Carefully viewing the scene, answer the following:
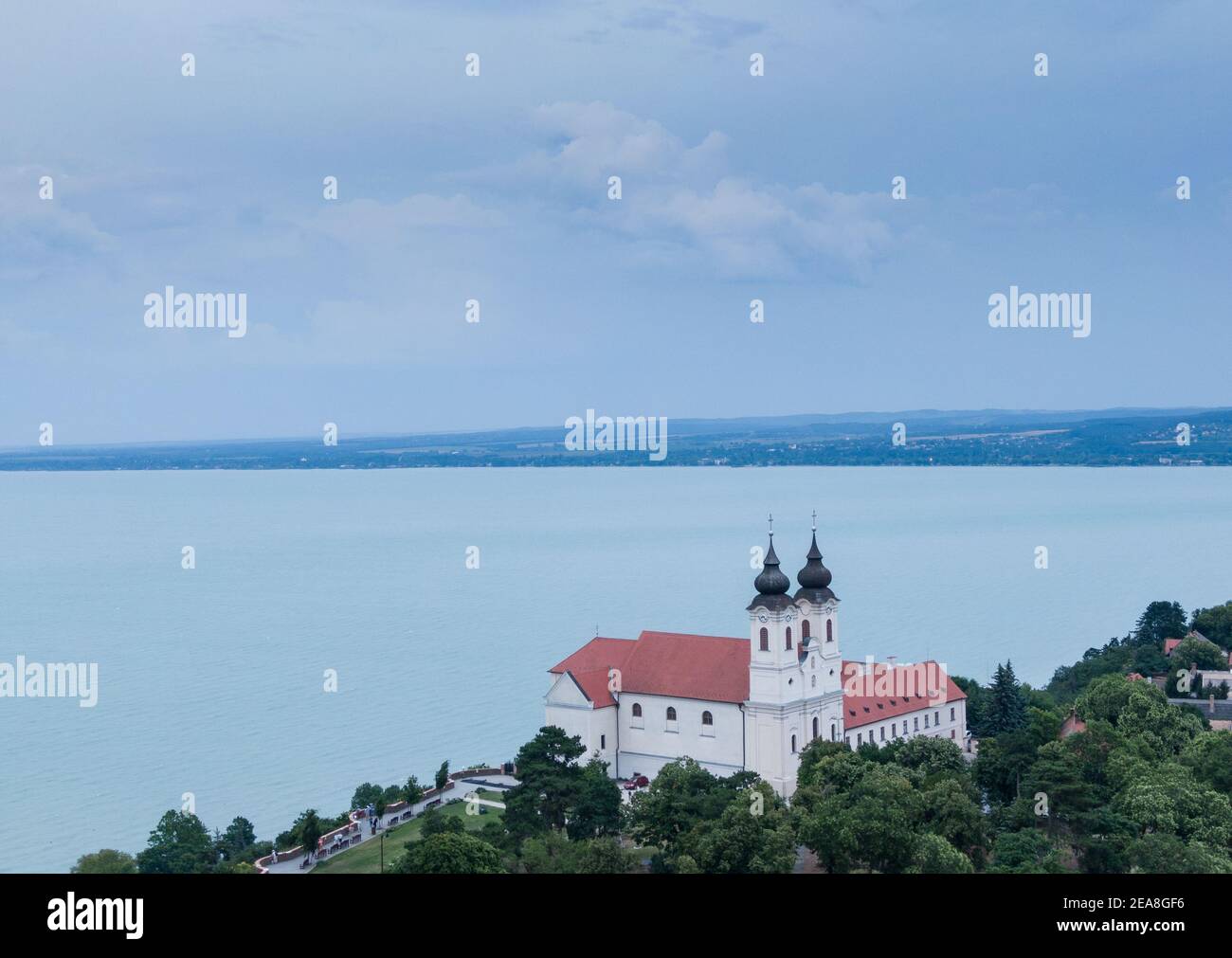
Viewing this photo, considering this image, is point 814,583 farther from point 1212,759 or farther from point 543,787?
point 1212,759

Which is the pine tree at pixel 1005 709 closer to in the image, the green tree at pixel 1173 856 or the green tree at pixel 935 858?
the green tree at pixel 1173 856

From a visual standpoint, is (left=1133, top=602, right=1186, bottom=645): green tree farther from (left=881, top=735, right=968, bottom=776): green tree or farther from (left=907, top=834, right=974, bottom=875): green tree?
(left=907, top=834, right=974, bottom=875): green tree

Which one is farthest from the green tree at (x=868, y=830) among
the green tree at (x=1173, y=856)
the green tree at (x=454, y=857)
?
the green tree at (x=454, y=857)

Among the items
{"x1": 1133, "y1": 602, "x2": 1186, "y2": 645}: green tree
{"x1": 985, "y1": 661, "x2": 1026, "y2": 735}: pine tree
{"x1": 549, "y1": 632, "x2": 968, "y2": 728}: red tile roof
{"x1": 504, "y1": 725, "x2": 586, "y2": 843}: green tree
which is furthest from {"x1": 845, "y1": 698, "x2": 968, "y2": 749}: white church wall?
{"x1": 1133, "y1": 602, "x2": 1186, "y2": 645}: green tree

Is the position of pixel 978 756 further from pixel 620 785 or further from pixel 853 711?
pixel 620 785

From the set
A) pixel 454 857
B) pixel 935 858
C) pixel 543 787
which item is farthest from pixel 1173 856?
pixel 543 787

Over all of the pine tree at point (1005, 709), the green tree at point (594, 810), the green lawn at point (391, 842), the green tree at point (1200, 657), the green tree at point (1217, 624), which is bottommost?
the green lawn at point (391, 842)

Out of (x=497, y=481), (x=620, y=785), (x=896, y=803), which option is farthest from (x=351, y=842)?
(x=497, y=481)
